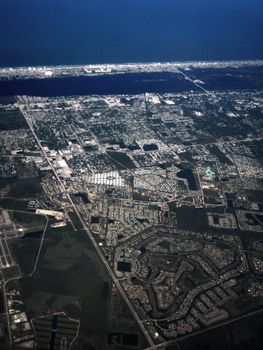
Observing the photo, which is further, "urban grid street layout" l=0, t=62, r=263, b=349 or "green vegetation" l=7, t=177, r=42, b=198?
"green vegetation" l=7, t=177, r=42, b=198

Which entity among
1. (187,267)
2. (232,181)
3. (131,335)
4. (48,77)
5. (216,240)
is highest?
(48,77)

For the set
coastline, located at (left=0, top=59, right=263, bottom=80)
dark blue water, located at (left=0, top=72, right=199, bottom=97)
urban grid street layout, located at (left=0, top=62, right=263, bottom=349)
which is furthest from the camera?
coastline, located at (left=0, top=59, right=263, bottom=80)

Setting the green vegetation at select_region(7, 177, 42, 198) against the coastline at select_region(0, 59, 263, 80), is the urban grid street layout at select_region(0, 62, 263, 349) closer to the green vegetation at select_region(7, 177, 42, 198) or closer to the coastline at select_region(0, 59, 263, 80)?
the green vegetation at select_region(7, 177, 42, 198)

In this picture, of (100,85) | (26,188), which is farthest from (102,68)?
(26,188)

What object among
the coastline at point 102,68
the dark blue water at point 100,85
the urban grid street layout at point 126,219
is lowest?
the urban grid street layout at point 126,219

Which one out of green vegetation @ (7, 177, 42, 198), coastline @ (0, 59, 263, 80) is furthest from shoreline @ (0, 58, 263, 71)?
green vegetation @ (7, 177, 42, 198)

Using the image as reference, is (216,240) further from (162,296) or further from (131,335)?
(131,335)

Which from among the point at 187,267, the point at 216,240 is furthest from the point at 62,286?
the point at 216,240

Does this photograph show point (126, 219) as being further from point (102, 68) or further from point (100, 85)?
point (102, 68)

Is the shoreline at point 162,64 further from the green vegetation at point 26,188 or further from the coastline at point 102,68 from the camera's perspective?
the green vegetation at point 26,188

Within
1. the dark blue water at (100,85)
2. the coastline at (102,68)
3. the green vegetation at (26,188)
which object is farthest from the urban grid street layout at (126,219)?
the coastline at (102,68)

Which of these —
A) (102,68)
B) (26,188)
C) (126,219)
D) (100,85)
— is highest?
(102,68)
